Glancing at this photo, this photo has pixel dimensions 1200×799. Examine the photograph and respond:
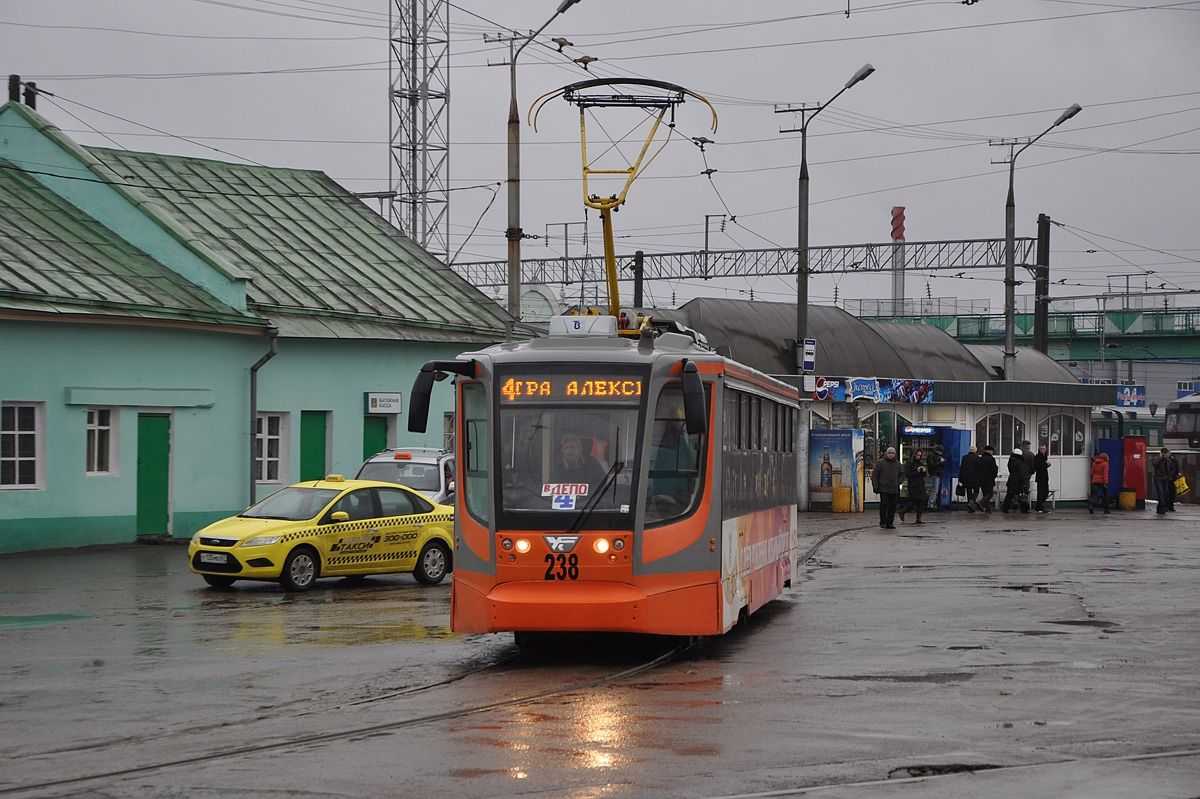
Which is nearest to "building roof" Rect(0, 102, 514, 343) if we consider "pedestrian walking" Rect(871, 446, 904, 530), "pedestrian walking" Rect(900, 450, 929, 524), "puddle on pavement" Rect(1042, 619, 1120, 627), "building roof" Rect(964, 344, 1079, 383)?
"pedestrian walking" Rect(871, 446, 904, 530)

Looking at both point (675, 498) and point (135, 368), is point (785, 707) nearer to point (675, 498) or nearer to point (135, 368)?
point (675, 498)

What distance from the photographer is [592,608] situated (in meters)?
14.0

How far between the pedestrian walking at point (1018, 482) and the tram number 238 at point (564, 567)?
34.5 meters

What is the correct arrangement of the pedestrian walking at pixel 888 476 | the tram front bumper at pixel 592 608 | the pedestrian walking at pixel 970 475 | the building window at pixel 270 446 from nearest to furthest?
the tram front bumper at pixel 592 608 → the building window at pixel 270 446 → the pedestrian walking at pixel 888 476 → the pedestrian walking at pixel 970 475

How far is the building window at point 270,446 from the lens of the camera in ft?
113

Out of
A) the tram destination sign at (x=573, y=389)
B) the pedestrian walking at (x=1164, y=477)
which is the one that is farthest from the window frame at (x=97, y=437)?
the pedestrian walking at (x=1164, y=477)

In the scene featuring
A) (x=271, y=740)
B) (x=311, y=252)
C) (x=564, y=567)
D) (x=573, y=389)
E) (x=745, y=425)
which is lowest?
(x=271, y=740)

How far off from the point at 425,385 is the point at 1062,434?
40350mm

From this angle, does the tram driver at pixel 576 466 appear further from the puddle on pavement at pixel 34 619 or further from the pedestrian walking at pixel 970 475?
the pedestrian walking at pixel 970 475

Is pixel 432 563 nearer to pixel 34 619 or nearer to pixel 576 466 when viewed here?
pixel 34 619

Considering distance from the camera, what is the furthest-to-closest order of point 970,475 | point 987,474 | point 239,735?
point 970,475 → point 987,474 → point 239,735

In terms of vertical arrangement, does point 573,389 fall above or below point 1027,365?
below

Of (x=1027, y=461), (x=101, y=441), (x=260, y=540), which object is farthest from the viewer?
(x=1027, y=461)

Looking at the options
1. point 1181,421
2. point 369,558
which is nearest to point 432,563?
point 369,558
